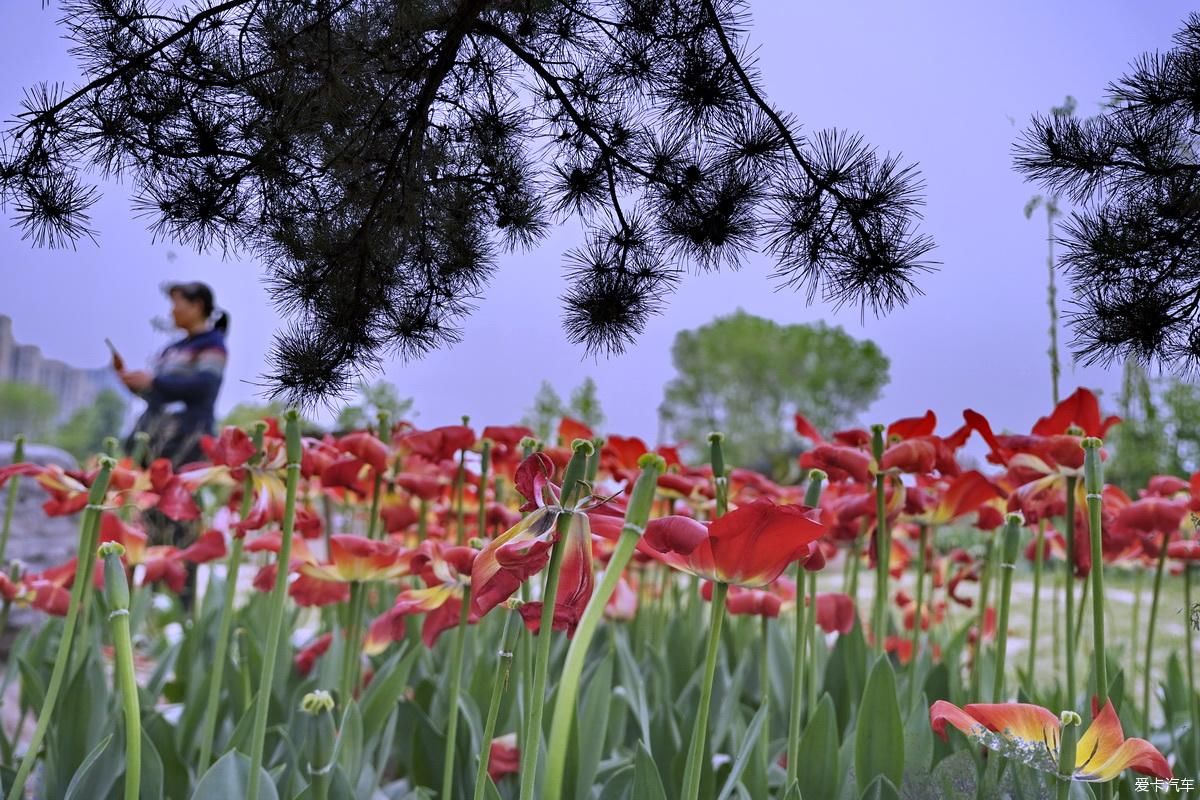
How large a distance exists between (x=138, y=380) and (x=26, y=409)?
1138 millimetres

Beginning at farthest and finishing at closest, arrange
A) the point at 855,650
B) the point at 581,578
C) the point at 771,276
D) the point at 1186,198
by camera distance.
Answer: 1. the point at 855,650
2. the point at 771,276
3. the point at 1186,198
4. the point at 581,578

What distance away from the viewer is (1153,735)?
1194mm

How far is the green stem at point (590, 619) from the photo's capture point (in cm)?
33

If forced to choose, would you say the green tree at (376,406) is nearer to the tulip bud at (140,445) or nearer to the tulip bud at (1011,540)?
the tulip bud at (140,445)

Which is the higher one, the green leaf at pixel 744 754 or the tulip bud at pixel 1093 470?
the tulip bud at pixel 1093 470

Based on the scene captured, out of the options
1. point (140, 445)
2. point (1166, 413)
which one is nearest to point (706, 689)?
point (1166, 413)

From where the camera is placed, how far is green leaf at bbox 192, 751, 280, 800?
65 cm

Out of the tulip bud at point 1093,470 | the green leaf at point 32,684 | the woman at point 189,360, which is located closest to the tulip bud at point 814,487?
the tulip bud at point 1093,470

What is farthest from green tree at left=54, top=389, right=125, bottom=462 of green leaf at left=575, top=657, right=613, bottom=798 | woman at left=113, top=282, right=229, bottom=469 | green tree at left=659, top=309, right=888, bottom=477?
green tree at left=659, top=309, right=888, bottom=477

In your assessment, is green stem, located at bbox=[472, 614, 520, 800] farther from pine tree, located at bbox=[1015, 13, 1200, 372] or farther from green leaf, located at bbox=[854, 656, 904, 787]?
pine tree, located at bbox=[1015, 13, 1200, 372]

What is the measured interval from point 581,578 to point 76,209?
0.71 meters

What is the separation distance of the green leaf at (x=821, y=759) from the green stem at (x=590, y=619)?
0.47 m

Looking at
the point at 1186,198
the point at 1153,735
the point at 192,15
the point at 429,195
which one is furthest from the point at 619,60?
the point at 1153,735

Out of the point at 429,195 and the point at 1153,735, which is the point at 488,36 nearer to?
the point at 429,195
